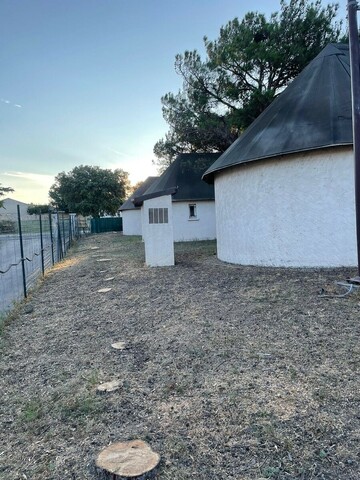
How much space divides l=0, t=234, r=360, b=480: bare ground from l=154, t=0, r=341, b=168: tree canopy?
37.1ft

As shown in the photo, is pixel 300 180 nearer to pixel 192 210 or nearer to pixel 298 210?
pixel 298 210

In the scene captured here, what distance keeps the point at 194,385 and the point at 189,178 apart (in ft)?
56.6

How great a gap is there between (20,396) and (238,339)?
2574 millimetres

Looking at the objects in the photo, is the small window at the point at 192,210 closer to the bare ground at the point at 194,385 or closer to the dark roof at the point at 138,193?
the dark roof at the point at 138,193

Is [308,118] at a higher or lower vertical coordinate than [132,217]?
higher

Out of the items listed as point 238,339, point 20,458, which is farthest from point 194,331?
point 20,458

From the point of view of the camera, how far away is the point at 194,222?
62.1 feet

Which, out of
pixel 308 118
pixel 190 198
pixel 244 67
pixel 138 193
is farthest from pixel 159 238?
pixel 138 193

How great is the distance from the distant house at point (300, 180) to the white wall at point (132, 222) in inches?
699

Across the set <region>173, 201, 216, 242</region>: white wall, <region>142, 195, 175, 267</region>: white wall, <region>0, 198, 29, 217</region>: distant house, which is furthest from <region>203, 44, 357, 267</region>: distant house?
<region>173, 201, 216, 242</region>: white wall

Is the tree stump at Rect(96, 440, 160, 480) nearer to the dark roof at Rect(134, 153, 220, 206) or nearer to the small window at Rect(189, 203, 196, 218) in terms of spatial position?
the dark roof at Rect(134, 153, 220, 206)

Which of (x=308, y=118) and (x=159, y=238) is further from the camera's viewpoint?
(x=159, y=238)

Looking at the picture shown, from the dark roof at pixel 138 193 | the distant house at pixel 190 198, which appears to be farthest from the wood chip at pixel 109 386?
the dark roof at pixel 138 193

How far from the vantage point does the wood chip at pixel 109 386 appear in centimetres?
318
